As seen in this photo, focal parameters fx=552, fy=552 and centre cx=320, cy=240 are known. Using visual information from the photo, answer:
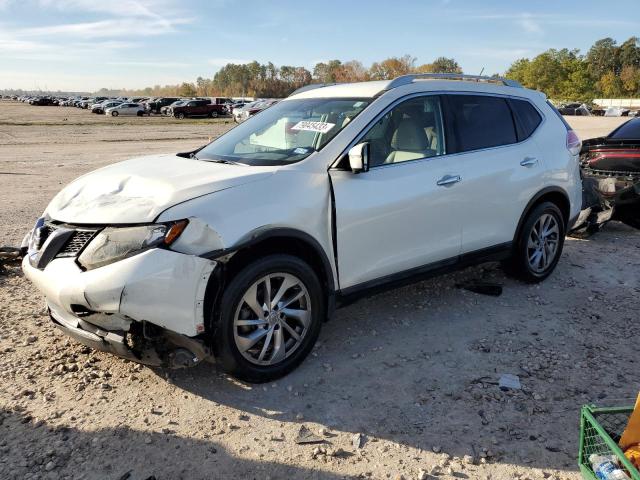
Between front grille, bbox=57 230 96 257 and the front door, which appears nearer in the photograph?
front grille, bbox=57 230 96 257

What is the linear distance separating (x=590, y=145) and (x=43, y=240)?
7.48 meters

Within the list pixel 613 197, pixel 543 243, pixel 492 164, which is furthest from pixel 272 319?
pixel 613 197

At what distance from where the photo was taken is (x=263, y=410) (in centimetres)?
332

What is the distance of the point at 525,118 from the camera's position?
525 cm

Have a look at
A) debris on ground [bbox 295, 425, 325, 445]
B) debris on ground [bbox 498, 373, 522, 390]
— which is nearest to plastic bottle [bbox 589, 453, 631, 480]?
debris on ground [bbox 498, 373, 522, 390]

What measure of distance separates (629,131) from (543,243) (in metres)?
3.97

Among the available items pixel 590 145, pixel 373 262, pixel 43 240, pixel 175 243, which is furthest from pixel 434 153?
pixel 590 145

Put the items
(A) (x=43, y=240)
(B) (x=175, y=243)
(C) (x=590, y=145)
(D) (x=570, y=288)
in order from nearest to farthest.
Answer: (B) (x=175, y=243), (A) (x=43, y=240), (D) (x=570, y=288), (C) (x=590, y=145)

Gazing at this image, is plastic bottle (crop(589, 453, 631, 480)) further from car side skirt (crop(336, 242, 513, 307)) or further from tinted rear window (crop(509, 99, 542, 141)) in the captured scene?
tinted rear window (crop(509, 99, 542, 141))

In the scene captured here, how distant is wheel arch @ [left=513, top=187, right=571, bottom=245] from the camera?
5.16 metres

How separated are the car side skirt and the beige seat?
864 mm

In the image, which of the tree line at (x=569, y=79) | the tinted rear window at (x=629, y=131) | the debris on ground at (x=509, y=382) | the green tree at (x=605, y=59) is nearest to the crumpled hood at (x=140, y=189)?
the debris on ground at (x=509, y=382)

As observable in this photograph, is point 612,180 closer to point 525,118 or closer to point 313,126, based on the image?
point 525,118

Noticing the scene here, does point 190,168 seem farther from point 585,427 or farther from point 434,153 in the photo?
point 585,427
